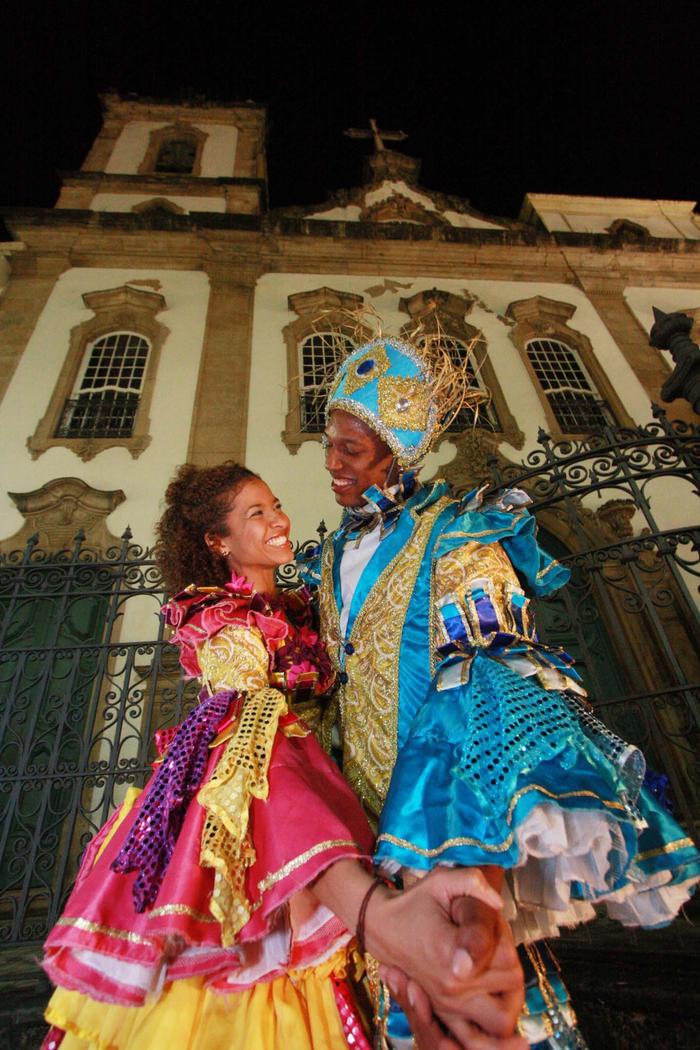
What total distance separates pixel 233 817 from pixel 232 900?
0.17 meters

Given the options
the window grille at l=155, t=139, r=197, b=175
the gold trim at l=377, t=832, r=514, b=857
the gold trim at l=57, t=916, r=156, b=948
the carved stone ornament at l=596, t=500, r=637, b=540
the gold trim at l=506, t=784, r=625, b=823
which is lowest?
the gold trim at l=57, t=916, r=156, b=948

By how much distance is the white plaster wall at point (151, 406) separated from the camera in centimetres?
766

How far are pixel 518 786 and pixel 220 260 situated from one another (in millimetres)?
12085

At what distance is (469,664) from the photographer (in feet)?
4.51

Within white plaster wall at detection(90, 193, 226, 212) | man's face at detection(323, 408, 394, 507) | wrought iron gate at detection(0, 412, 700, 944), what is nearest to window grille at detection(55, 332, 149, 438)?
wrought iron gate at detection(0, 412, 700, 944)

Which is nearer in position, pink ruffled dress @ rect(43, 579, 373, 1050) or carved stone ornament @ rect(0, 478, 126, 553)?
pink ruffled dress @ rect(43, 579, 373, 1050)

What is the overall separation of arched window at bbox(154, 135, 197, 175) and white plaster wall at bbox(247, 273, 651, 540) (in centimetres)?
604

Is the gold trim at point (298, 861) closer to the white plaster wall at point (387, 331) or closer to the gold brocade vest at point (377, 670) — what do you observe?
the gold brocade vest at point (377, 670)

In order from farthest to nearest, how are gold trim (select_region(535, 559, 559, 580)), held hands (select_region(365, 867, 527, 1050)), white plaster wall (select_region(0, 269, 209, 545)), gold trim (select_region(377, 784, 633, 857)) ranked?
white plaster wall (select_region(0, 269, 209, 545)) → gold trim (select_region(535, 559, 559, 580)) → gold trim (select_region(377, 784, 633, 857)) → held hands (select_region(365, 867, 527, 1050))

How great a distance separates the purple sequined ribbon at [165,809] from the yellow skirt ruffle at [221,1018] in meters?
0.35

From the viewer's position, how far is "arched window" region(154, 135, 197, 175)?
14.6 metres

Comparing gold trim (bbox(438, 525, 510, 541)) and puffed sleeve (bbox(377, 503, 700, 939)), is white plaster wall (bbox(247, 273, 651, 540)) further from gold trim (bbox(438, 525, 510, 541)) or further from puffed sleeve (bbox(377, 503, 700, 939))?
puffed sleeve (bbox(377, 503, 700, 939))

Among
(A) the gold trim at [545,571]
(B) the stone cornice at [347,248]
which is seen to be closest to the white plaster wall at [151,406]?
(B) the stone cornice at [347,248]

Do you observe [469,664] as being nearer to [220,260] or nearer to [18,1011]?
[18,1011]
